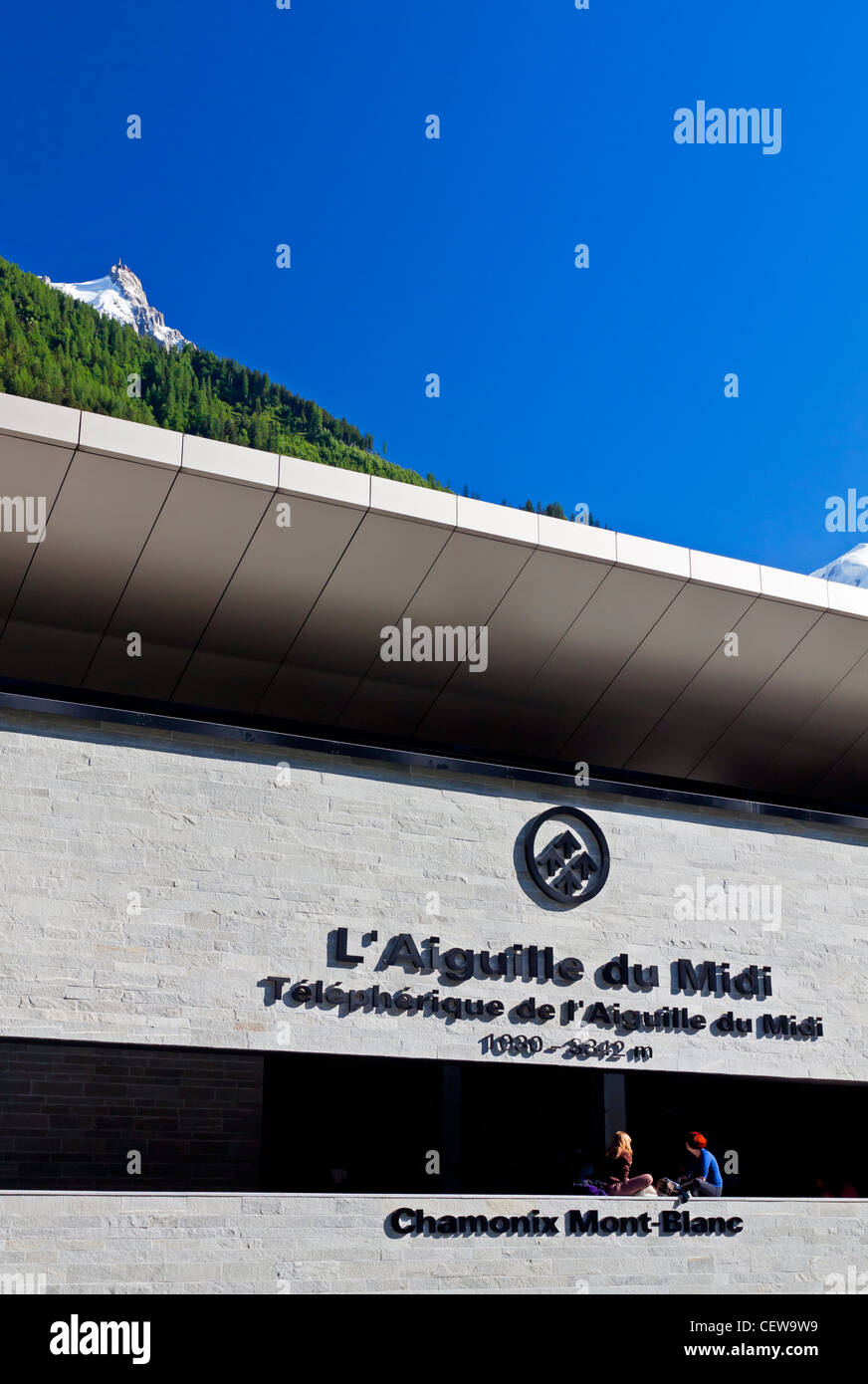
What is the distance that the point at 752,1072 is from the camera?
12961mm

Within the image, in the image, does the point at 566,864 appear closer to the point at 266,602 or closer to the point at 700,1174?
the point at 700,1174

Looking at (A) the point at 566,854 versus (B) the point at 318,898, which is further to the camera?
(A) the point at 566,854

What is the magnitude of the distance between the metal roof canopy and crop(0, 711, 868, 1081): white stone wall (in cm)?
128

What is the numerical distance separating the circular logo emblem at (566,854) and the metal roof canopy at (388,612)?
5.69 ft

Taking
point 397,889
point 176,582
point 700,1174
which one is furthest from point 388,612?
point 700,1174

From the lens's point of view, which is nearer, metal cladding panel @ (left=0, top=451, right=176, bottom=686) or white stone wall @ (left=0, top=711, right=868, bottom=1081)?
white stone wall @ (left=0, top=711, right=868, bottom=1081)

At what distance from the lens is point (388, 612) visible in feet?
47.2

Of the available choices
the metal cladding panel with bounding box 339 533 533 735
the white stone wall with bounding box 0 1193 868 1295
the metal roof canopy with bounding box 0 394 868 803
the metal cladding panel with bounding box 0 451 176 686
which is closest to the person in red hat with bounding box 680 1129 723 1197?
the white stone wall with bounding box 0 1193 868 1295

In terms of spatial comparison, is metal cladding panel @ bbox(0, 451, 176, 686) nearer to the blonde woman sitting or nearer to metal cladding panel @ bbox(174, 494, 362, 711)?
metal cladding panel @ bbox(174, 494, 362, 711)

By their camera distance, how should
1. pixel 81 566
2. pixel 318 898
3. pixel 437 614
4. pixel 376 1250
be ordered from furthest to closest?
pixel 437 614 < pixel 81 566 < pixel 318 898 < pixel 376 1250

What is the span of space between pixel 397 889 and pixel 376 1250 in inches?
118

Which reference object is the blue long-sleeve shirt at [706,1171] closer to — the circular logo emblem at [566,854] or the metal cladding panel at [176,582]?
the circular logo emblem at [566,854]

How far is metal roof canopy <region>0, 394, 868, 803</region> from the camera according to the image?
12.8 meters

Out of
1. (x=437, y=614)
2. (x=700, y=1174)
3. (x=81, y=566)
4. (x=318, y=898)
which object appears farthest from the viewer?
(x=437, y=614)
